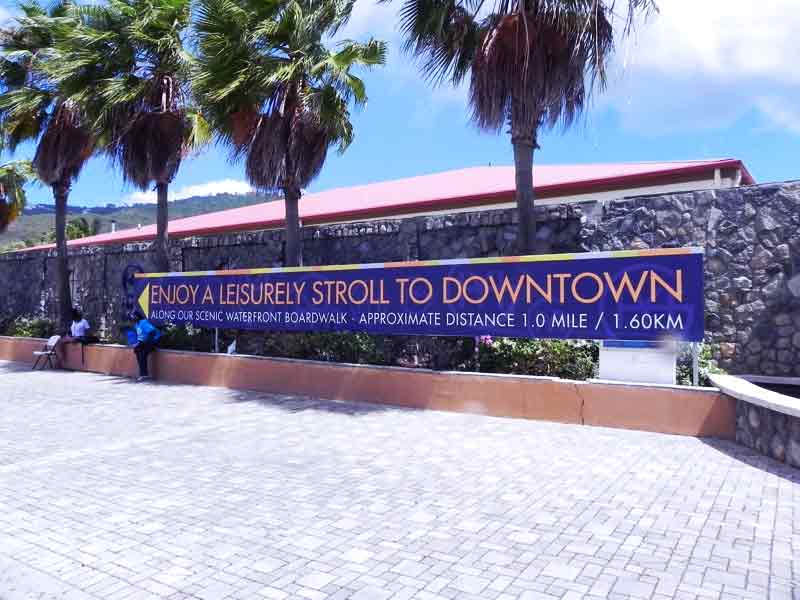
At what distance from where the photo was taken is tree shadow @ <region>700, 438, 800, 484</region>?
19.2 feet

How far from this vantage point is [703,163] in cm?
1159

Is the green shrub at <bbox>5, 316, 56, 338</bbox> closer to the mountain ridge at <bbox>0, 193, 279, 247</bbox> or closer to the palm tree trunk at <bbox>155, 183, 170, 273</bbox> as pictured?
the palm tree trunk at <bbox>155, 183, 170, 273</bbox>

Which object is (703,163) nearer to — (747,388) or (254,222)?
(747,388)

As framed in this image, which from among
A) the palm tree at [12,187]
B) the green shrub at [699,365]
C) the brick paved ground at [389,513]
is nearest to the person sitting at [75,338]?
the brick paved ground at [389,513]

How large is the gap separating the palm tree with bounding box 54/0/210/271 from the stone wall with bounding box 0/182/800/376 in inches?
157

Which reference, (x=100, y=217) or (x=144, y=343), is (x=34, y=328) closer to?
(x=144, y=343)

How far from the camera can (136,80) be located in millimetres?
14070

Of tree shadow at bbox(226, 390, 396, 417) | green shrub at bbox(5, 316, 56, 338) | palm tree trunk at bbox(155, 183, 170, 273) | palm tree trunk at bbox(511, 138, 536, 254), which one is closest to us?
tree shadow at bbox(226, 390, 396, 417)

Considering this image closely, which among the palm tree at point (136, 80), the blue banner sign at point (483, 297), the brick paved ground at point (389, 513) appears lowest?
the brick paved ground at point (389, 513)

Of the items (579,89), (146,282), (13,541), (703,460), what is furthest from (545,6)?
(146,282)

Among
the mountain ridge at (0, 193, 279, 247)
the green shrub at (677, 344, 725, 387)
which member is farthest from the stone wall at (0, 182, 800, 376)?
the mountain ridge at (0, 193, 279, 247)

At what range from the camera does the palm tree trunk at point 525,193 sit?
9.62 metres

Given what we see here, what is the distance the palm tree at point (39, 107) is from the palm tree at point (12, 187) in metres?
6.34

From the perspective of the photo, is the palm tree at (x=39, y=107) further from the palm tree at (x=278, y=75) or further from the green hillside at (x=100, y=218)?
the green hillside at (x=100, y=218)
